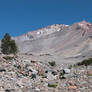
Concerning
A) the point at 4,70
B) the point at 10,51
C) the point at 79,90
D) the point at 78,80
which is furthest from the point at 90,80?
the point at 10,51

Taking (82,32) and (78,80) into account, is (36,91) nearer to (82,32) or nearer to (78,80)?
(78,80)

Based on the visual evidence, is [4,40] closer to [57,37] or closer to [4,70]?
[4,70]

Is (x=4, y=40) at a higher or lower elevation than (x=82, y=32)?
lower

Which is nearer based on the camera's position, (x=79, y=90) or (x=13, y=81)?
(x=79, y=90)

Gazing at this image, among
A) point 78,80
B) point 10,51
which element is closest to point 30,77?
point 78,80

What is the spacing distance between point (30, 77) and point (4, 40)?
38.5 metres

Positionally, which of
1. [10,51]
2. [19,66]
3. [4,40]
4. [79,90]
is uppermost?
[4,40]

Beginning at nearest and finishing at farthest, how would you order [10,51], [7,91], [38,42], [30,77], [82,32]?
[7,91] → [30,77] → [10,51] → [82,32] → [38,42]

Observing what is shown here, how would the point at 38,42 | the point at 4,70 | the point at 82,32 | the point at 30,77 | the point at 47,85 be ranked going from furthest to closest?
the point at 38,42
the point at 82,32
the point at 4,70
the point at 30,77
the point at 47,85

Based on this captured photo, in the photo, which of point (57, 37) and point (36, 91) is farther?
point (57, 37)

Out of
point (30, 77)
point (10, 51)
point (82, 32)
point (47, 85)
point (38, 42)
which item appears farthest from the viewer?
point (38, 42)

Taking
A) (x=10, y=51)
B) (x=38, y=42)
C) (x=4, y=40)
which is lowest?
(x=10, y=51)

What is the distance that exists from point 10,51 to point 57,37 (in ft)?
414

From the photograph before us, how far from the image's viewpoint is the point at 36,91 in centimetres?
936
